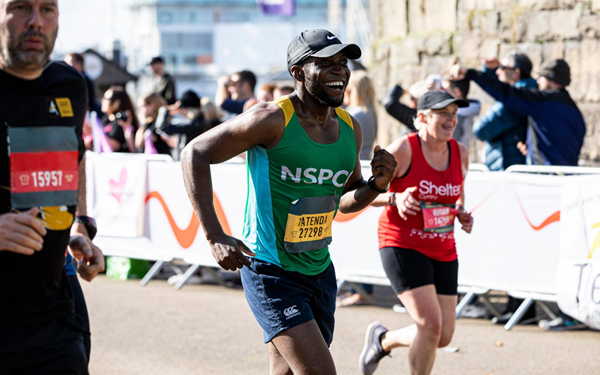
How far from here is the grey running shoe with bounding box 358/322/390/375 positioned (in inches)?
227

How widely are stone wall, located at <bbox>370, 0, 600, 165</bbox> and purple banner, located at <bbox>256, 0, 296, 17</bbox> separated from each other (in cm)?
2099

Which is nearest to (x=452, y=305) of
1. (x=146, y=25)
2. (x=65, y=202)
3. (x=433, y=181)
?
(x=433, y=181)

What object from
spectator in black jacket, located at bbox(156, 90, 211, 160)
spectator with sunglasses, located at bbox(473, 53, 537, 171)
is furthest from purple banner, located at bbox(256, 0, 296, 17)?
spectator with sunglasses, located at bbox(473, 53, 537, 171)

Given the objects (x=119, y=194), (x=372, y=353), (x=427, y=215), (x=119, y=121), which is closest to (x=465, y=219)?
(x=427, y=215)

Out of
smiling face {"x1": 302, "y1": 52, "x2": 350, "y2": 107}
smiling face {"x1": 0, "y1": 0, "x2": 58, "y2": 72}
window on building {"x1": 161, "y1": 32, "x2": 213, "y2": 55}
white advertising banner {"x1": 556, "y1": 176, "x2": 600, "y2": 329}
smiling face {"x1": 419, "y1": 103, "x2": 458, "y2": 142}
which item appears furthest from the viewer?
window on building {"x1": 161, "y1": 32, "x2": 213, "y2": 55}

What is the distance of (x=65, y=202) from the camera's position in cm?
308

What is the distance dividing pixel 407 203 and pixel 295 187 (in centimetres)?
134

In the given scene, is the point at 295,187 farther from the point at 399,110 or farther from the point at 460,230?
the point at 399,110

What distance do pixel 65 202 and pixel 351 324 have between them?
4.73 meters

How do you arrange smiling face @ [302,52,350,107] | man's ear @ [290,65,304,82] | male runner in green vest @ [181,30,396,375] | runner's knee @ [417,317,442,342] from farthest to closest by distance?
runner's knee @ [417,317,442,342] → man's ear @ [290,65,304,82] → smiling face @ [302,52,350,107] → male runner in green vest @ [181,30,396,375]

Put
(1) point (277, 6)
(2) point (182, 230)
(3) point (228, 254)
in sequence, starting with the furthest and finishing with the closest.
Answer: (1) point (277, 6)
(2) point (182, 230)
(3) point (228, 254)

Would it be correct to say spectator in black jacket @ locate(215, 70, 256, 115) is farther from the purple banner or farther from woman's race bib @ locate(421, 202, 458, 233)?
the purple banner

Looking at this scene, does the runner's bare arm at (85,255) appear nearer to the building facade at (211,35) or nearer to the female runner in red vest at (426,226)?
the female runner in red vest at (426,226)

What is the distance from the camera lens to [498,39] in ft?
35.4
